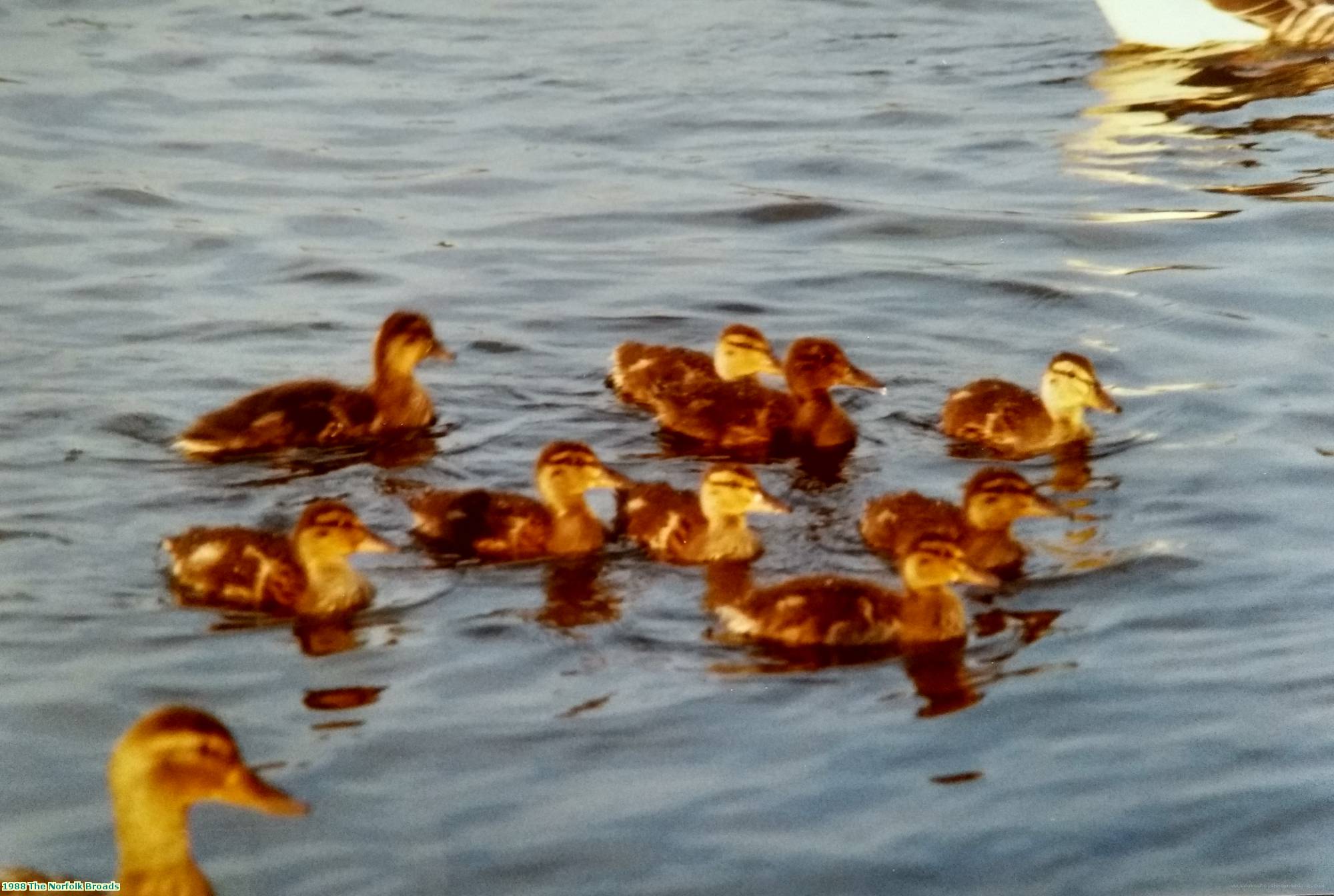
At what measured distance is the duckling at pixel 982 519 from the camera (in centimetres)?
645

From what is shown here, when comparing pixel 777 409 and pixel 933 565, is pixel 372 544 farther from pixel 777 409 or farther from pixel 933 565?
pixel 777 409

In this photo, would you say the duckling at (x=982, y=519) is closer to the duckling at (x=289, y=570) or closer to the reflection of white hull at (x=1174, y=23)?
the duckling at (x=289, y=570)

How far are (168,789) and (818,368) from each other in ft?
13.6

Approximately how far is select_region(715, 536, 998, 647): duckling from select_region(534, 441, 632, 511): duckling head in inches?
32.4

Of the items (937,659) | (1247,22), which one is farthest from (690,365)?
(1247,22)

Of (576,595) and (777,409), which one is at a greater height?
(777,409)

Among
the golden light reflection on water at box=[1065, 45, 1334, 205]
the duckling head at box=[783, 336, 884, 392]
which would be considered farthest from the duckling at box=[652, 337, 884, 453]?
the golden light reflection on water at box=[1065, 45, 1334, 205]

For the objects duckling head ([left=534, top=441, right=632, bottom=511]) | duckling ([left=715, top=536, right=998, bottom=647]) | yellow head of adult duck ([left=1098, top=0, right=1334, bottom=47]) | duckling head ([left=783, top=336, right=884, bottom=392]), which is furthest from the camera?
yellow head of adult duck ([left=1098, top=0, right=1334, bottom=47])

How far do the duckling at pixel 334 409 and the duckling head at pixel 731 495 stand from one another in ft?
5.14

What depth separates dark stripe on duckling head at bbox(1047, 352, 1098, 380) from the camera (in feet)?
24.8

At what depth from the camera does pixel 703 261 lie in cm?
1002

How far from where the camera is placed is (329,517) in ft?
20.0

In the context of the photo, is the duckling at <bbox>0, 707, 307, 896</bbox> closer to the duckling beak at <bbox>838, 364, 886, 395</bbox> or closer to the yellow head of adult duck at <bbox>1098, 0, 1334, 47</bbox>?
the duckling beak at <bbox>838, 364, 886, 395</bbox>

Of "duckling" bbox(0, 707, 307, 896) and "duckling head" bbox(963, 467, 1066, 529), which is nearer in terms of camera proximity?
"duckling" bbox(0, 707, 307, 896)
